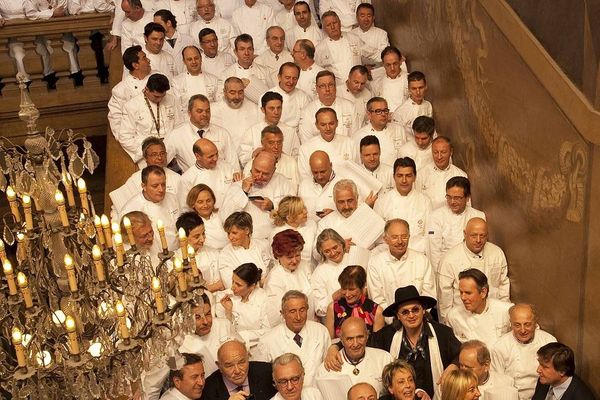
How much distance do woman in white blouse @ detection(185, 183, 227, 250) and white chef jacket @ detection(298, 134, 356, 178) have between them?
3.77 ft

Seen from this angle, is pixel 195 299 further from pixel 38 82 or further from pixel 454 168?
pixel 38 82

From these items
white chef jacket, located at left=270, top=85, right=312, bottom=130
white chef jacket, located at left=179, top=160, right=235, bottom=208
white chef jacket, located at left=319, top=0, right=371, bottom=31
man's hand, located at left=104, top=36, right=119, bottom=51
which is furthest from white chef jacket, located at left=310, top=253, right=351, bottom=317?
white chef jacket, located at left=319, top=0, right=371, bottom=31

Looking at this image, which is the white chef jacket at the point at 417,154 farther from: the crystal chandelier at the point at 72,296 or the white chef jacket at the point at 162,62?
the crystal chandelier at the point at 72,296

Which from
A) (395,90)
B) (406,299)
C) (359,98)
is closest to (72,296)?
(406,299)

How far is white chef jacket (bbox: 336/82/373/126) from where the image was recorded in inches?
429

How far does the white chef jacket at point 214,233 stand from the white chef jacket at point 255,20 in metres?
3.51

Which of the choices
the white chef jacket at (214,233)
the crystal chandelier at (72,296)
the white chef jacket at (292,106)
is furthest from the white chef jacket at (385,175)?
the crystal chandelier at (72,296)

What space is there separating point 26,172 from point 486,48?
15.9 ft

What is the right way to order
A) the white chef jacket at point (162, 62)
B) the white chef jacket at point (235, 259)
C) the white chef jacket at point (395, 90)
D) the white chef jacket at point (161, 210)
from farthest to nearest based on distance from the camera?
the white chef jacket at point (162, 62)
the white chef jacket at point (395, 90)
the white chef jacket at point (161, 210)
the white chef jacket at point (235, 259)

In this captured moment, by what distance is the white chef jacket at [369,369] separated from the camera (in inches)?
296

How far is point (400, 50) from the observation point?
1186 centimetres

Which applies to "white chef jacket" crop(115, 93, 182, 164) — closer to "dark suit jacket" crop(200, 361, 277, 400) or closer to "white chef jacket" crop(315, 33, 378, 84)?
"white chef jacket" crop(315, 33, 378, 84)

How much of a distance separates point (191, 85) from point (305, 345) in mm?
3937

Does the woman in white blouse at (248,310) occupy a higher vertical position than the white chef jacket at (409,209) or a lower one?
lower
